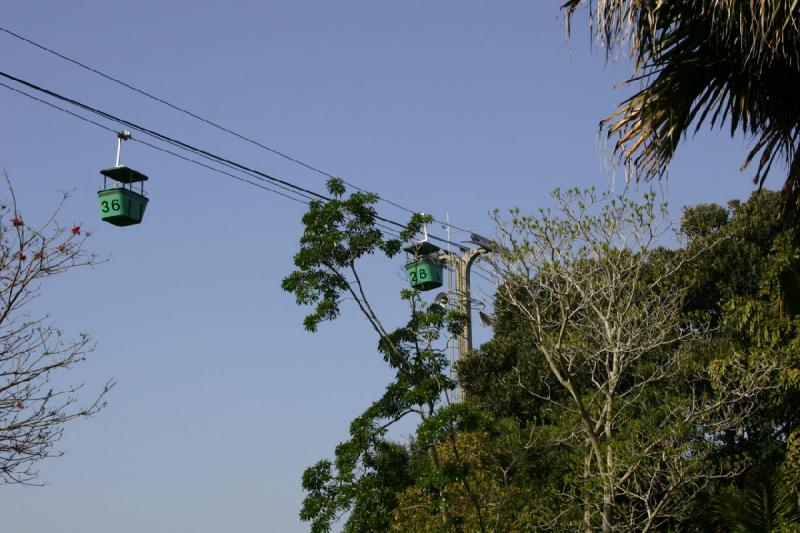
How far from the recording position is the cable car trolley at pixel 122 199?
1456 cm

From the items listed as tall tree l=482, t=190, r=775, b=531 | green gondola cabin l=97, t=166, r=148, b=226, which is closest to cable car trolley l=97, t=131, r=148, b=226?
green gondola cabin l=97, t=166, r=148, b=226

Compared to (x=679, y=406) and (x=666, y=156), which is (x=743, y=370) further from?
(x=666, y=156)

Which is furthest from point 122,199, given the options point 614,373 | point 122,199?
point 614,373

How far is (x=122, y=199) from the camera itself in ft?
47.8

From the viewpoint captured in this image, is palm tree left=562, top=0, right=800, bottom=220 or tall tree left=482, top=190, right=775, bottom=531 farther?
tall tree left=482, top=190, right=775, bottom=531

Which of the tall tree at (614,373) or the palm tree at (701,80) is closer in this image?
the palm tree at (701,80)

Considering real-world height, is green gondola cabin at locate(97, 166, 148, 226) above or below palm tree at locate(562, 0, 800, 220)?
above

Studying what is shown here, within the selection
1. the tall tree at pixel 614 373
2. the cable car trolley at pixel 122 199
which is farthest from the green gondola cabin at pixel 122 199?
the tall tree at pixel 614 373

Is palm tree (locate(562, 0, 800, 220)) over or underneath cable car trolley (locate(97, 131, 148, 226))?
underneath

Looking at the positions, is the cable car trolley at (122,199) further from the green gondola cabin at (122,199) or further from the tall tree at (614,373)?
the tall tree at (614,373)

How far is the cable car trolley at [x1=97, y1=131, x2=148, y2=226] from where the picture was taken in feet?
47.8

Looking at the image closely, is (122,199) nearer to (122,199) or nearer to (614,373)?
(122,199)

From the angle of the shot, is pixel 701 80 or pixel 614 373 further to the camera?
pixel 614 373

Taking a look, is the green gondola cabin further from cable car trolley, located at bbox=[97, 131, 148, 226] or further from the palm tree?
the palm tree
